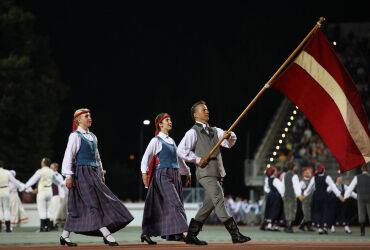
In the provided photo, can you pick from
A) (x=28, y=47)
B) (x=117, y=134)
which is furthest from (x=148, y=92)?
(x=28, y=47)

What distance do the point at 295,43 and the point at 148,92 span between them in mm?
20894

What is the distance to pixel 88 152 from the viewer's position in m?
12.9

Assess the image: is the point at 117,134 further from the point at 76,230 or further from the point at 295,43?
the point at 76,230

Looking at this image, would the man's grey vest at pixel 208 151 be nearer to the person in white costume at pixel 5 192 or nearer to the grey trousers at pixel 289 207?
the grey trousers at pixel 289 207

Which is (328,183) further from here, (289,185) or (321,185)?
(289,185)

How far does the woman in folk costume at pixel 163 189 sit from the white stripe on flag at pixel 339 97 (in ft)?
9.06

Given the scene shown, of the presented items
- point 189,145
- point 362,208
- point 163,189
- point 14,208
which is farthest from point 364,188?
point 14,208

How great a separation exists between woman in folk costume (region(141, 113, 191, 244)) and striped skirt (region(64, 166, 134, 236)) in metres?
0.68

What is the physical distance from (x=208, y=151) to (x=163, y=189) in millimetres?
1132

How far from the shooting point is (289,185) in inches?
933

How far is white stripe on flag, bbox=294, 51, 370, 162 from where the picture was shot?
12.0 meters

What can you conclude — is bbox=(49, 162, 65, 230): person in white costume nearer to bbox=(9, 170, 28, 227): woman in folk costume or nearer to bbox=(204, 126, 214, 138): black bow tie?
bbox=(9, 170, 28, 227): woman in folk costume

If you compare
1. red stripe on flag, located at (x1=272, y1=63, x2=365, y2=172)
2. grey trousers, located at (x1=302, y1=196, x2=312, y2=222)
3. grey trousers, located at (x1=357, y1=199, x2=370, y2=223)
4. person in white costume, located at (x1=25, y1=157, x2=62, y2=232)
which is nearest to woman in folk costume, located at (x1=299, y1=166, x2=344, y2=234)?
grey trousers, located at (x1=302, y1=196, x2=312, y2=222)

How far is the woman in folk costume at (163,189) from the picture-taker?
13.1 metres
